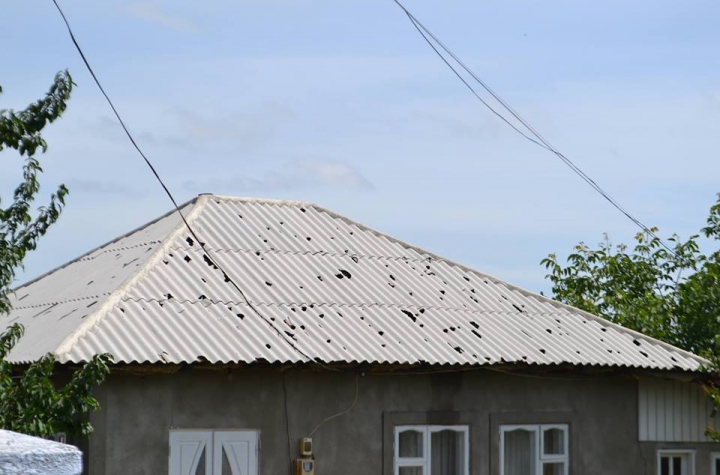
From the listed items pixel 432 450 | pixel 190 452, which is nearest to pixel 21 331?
pixel 190 452

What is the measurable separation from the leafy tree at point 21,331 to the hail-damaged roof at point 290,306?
140 centimetres

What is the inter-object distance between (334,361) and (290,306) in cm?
139

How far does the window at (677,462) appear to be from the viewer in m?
14.6

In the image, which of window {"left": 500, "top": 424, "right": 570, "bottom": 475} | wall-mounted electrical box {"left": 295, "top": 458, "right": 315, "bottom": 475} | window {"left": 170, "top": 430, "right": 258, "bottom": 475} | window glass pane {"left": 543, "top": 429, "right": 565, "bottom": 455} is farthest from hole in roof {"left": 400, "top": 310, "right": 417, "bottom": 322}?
window {"left": 170, "top": 430, "right": 258, "bottom": 475}

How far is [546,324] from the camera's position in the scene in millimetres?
14273

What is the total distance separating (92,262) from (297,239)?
2.80m

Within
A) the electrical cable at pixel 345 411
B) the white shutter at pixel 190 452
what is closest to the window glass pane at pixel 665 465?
the electrical cable at pixel 345 411

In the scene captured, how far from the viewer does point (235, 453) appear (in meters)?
11.5

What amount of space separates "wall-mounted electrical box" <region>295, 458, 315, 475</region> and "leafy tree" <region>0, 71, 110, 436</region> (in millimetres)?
3258

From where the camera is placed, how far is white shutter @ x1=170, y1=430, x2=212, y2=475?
1125 cm

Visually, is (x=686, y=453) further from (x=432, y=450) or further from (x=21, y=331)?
(x=21, y=331)

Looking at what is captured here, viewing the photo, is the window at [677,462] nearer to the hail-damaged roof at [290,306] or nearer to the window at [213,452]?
the hail-damaged roof at [290,306]

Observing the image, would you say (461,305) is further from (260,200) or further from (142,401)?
(142,401)

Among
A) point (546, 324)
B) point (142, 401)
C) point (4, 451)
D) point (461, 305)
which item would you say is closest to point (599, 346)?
point (546, 324)
